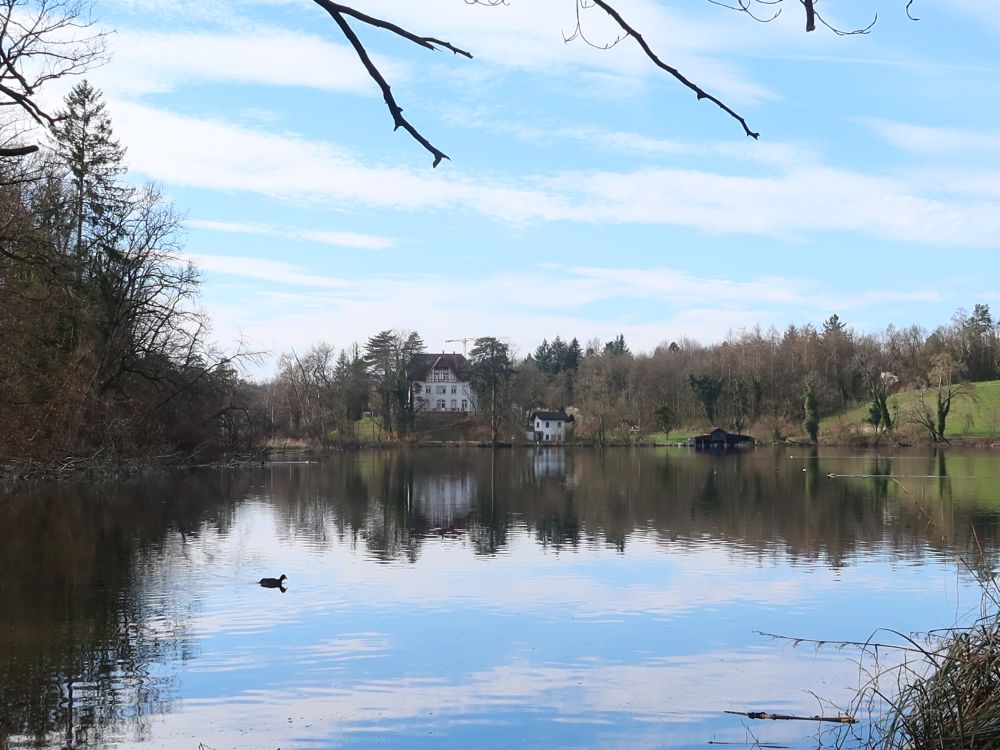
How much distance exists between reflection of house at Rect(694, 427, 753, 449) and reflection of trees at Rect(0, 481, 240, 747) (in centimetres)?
6855

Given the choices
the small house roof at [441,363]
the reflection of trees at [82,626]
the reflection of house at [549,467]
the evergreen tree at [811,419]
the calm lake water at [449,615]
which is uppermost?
the small house roof at [441,363]

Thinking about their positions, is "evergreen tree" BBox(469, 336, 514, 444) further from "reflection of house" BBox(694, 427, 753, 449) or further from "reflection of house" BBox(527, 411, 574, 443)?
"reflection of house" BBox(694, 427, 753, 449)

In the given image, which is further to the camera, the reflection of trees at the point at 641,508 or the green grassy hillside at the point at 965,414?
the green grassy hillside at the point at 965,414

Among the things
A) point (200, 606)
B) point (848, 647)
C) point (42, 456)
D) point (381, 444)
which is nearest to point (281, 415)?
point (381, 444)

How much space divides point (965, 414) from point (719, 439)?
66.8 ft

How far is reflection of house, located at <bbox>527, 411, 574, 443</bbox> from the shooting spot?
99250mm

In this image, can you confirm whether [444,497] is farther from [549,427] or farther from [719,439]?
[549,427]

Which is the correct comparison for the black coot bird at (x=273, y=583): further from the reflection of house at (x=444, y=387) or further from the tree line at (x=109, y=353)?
the reflection of house at (x=444, y=387)

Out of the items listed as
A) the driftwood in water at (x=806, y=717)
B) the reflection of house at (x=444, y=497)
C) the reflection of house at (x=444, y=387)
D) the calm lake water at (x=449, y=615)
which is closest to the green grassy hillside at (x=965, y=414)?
the reflection of house at (x=444, y=387)

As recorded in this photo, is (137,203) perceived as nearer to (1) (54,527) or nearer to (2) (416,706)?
(1) (54,527)

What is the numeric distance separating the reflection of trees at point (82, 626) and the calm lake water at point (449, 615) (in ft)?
0.15

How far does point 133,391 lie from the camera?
37938 mm

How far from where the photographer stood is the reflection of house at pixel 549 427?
9925cm

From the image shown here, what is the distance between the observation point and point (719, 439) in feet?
291
